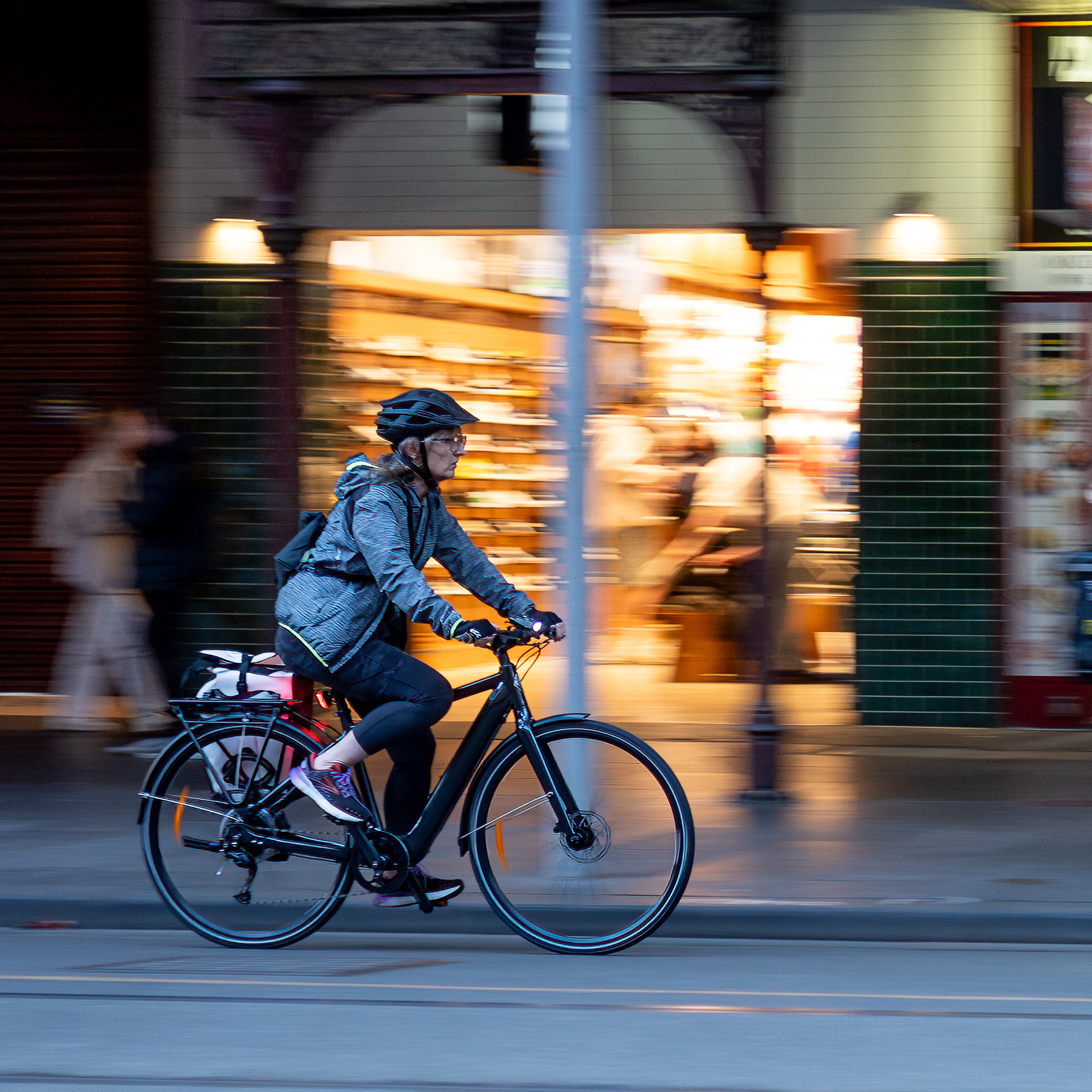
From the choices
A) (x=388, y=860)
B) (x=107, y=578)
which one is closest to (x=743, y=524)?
(x=107, y=578)

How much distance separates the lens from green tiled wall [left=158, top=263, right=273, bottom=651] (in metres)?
10.6

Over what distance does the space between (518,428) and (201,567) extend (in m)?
2.53

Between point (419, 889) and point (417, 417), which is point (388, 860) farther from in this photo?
point (417, 417)

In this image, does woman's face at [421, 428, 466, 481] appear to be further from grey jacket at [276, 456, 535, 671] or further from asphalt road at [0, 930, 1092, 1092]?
asphalt road at [0, 930, 1092, 1092]

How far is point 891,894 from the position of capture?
6.31 m

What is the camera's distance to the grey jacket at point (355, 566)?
5.49 metres

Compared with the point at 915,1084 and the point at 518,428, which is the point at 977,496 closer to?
the point at 518,428

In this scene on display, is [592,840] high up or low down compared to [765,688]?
down

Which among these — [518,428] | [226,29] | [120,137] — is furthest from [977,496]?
[120,137]

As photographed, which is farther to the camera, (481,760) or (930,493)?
(930,493)

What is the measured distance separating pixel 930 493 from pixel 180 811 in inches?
228

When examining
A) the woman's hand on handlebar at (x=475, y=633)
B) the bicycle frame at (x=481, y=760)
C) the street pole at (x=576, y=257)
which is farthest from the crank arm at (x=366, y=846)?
the street pole at (x=576, y=257)

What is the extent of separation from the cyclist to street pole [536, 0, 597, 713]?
1.03 m

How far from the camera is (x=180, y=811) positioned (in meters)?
5.81
